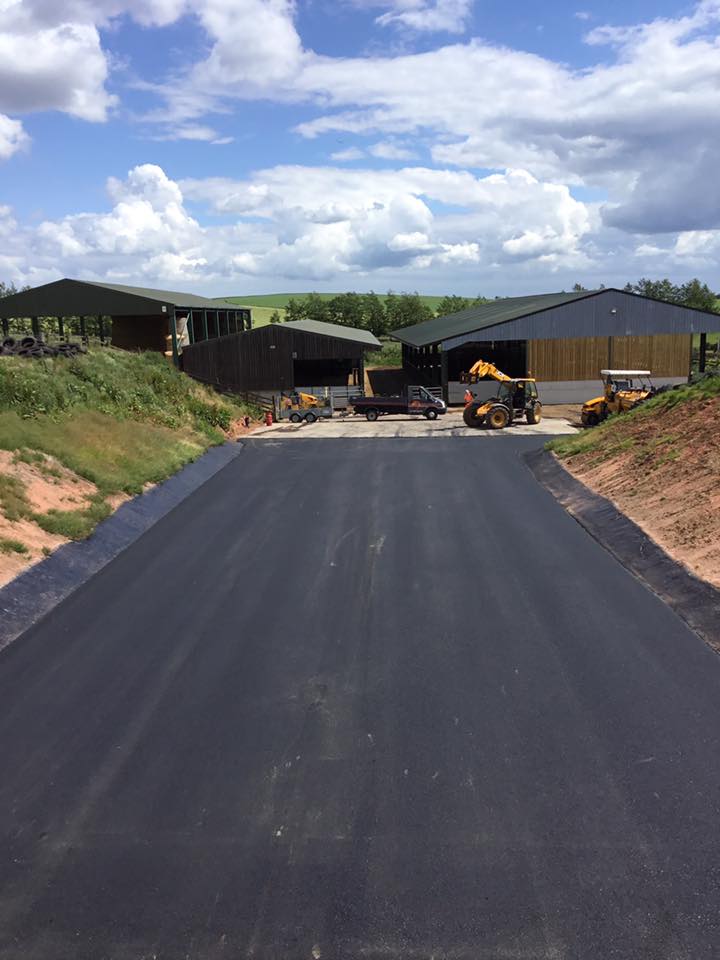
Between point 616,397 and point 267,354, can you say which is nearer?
point 616,397

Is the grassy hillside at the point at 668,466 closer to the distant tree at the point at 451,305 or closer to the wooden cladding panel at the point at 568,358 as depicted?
the wooden cladding panel at the point at 568,358

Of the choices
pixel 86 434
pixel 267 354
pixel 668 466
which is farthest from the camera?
pixel 267 354

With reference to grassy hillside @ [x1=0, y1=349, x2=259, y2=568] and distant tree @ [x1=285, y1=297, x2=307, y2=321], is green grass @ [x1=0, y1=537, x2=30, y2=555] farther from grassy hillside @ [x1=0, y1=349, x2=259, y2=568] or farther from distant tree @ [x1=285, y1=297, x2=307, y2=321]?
distant tree @ [x1=285, y1=297, x2=307, y2=321]

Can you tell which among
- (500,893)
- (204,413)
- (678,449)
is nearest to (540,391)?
(204,413)

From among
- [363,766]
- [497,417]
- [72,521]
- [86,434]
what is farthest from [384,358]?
[363,766]

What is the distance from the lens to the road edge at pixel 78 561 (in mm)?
13758

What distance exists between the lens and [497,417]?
39062mm

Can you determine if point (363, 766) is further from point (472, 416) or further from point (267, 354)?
point (267, 354)

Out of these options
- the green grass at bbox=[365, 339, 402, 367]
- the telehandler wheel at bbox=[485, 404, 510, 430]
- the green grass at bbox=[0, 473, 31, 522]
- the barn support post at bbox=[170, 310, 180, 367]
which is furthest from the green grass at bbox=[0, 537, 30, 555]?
the green grass at bbox=[365, 339, 402, 367]

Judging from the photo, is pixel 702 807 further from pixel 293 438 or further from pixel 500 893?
pixel 293 438

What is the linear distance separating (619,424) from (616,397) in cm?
748

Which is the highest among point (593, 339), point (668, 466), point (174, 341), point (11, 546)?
point (174, 341)

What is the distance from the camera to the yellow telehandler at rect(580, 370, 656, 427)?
117 ft

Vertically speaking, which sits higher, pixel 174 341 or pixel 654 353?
pixel 174 341
